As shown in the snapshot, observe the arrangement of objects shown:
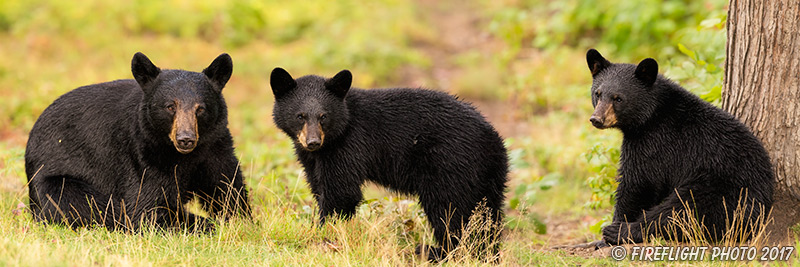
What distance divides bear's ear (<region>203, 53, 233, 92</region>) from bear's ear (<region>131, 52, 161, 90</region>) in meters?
0.36

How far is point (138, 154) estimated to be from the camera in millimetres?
5270

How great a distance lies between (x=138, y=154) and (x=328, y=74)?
875 centimetres

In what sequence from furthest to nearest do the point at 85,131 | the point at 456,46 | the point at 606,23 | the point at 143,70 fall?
the point at 456,46 < the point at 606,23 < the point at 85,131 < the point at 143,70

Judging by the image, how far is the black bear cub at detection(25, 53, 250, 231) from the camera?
5082 mm

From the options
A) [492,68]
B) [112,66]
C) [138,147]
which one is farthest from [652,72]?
[112,66]

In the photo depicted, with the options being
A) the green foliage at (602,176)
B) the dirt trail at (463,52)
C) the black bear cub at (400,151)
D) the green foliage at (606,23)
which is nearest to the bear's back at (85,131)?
the black bear cub at (400,151)

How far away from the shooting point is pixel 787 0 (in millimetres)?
5125

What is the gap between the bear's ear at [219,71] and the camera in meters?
5.22

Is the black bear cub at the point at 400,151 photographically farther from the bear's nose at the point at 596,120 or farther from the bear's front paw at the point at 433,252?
the bear's nose at the point at 596,120

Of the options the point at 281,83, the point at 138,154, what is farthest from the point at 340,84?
the point at 138,154

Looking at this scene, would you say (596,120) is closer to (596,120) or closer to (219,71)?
(596,120)

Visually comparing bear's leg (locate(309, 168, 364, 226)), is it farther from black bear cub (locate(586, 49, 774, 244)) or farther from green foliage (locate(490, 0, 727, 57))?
green foliage (locate(490, 0, 727, 57))

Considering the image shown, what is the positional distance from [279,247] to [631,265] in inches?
94.7

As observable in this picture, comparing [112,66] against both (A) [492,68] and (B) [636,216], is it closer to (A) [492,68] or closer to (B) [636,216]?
(A) [492,68]
